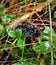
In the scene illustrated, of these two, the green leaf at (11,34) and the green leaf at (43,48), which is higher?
the green leaf at (11,34)

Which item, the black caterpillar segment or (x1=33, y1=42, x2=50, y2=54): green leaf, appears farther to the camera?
the black caterpillar segment

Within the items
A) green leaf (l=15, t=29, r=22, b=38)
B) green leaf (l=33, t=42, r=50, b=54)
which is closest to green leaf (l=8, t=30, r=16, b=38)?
green leaf (l=15, t=29, r=22, b=38)

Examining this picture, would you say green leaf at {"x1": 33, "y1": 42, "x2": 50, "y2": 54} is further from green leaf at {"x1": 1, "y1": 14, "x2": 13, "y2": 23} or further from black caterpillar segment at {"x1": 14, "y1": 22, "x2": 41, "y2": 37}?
green leaf at {"x1": 1, "y1": 14, "x2": 13, "y2": 23}

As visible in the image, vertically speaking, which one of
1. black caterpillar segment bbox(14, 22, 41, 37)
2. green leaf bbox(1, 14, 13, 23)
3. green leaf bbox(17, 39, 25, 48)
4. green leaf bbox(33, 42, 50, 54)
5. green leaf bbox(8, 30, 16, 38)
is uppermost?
green leaf bbox(1, 14, 13, 23)

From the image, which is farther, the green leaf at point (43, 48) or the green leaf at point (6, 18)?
the green leaf at point (6, 18)

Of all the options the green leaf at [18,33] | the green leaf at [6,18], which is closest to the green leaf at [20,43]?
the green leaf at [18,33]

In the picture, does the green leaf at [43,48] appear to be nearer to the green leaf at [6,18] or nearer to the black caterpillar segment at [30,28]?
the black caterpillar segment at [30,28]

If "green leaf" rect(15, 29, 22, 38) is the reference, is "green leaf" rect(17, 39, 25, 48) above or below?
below

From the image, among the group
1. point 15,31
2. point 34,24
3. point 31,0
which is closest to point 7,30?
point 15,31

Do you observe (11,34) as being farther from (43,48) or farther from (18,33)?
(43,48)

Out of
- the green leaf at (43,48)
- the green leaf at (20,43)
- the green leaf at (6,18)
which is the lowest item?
the green leaf at (43,48)
